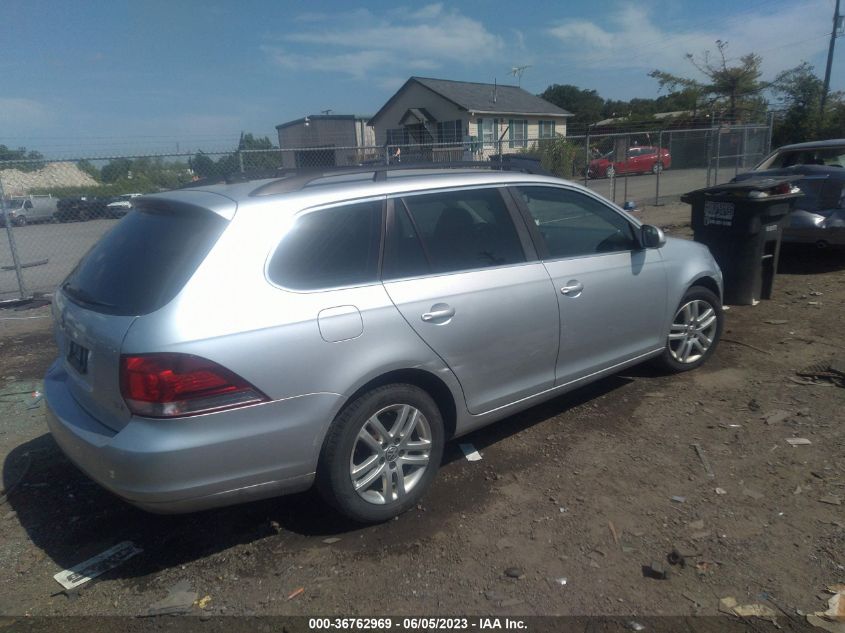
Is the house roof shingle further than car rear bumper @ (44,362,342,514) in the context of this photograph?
Yes

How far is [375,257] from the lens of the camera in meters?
3.22

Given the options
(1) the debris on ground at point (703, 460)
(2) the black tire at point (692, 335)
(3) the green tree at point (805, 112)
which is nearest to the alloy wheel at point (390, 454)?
(1) the debris on ground at point (703, 460)

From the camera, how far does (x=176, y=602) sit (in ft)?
9.12

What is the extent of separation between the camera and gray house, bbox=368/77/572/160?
122 ft

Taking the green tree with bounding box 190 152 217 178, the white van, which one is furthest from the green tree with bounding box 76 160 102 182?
the green tree with bounding box 190 152 217 178

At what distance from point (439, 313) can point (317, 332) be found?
72cm

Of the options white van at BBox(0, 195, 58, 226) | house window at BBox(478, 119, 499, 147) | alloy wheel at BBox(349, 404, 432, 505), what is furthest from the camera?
house window at BBox(478, 119, 499, 147)

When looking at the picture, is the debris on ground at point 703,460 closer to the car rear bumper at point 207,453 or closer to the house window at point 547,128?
the car rear bumper at point 207,453

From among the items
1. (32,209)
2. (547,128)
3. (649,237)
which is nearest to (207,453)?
(649,237)

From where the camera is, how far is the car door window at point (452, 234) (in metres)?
3.37

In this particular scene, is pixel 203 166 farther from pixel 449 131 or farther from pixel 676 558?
pixel 449 131

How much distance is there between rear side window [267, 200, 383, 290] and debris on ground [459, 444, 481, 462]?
4.73ft

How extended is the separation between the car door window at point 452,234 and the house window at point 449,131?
34.3 m

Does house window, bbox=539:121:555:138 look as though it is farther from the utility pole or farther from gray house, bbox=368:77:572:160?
the utility pole
